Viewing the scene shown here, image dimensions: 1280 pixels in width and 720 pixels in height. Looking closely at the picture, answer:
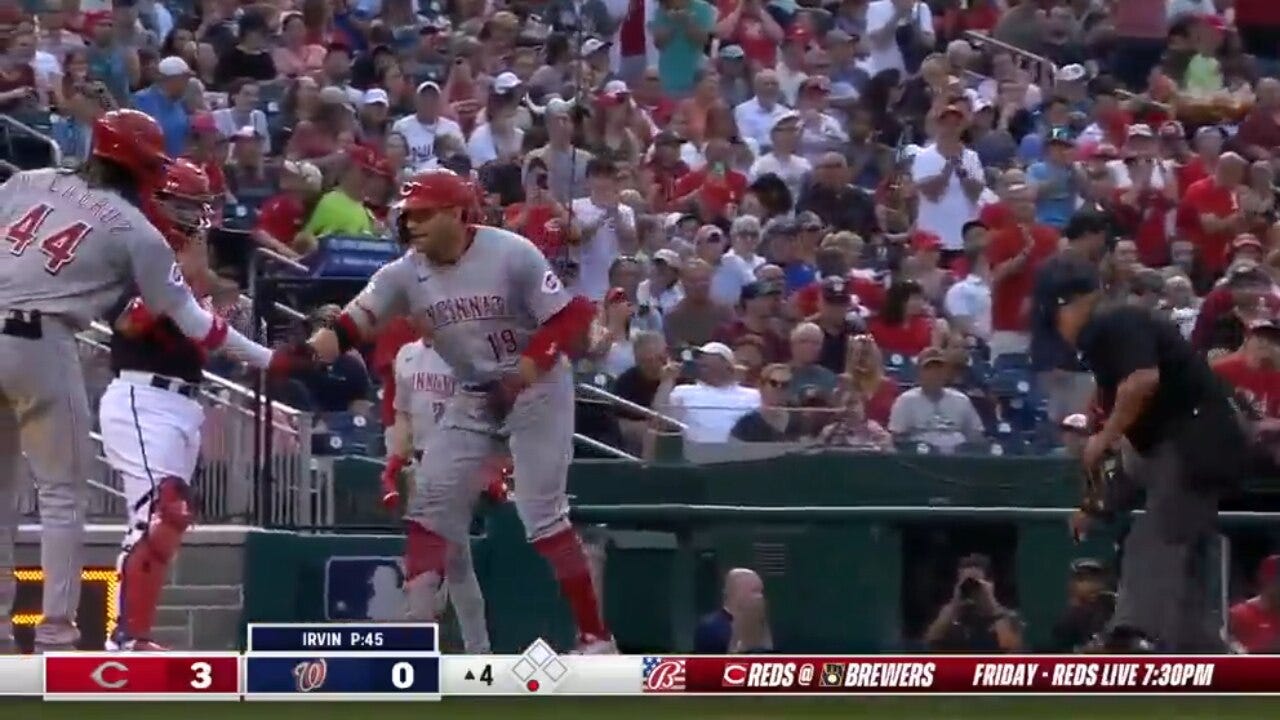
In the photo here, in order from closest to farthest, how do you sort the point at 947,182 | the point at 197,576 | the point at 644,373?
1. the point at 197,576
2. the point at 644,373
3. the point at 947,182

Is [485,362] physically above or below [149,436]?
above

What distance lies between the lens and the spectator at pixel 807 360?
1188cm

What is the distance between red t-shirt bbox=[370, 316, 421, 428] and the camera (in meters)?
10.4

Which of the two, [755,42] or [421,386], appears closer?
[421,386]

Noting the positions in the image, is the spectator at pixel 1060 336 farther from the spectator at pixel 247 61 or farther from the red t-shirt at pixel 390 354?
the spectator at pixel 247 61

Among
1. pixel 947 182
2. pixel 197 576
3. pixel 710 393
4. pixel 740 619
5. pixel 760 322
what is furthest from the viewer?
pixel 947 182

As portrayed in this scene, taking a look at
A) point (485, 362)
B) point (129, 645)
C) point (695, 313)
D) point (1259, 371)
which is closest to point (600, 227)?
point (695, 313)

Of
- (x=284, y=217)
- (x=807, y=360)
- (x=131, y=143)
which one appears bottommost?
(x=807, y=360)

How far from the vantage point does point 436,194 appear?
892 cm

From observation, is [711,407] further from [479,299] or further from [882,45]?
[882,45]

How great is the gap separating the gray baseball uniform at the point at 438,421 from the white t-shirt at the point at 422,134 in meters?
4.49

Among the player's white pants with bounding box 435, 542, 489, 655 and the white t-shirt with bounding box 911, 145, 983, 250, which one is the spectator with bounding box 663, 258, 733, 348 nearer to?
the white t-shirt with bounding box 911, 145, 983, 250

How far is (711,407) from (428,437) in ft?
6.37

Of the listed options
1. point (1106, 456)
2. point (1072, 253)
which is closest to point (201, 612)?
point (1106, 456)
